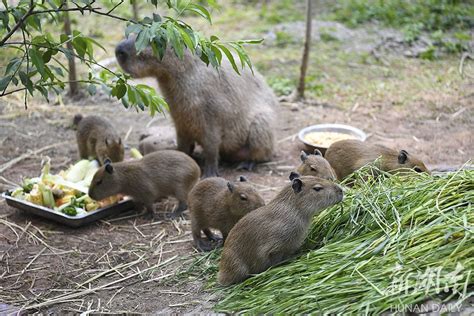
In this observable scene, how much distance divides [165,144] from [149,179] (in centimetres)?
162

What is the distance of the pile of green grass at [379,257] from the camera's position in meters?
3.44

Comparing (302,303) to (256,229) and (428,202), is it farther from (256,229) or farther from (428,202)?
(428,202)

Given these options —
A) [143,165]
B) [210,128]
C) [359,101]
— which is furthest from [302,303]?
[359,101]

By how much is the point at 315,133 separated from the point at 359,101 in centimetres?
211

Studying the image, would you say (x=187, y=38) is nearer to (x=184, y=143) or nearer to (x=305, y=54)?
(x=184, y=143)

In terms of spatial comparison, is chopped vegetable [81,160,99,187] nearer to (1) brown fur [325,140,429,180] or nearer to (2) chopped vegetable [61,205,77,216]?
(2) chopped vegetable [61,205,77,216]

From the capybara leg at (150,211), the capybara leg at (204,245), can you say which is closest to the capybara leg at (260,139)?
the capybara leg at (150,211)

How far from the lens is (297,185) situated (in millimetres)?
4320

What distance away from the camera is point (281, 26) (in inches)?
514

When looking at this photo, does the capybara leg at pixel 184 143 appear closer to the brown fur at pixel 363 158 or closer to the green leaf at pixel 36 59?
the brown fur at pixel 363 158

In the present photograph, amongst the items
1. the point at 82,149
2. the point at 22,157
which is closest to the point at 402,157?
the point at 82,149

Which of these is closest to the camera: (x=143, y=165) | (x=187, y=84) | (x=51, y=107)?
(x=143, y=165)

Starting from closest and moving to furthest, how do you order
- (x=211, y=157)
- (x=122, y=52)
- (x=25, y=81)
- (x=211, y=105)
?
1. (x=25, y=81)
2. (x=122, y=52)
3. (x=211, y=105)
4. (x=211, y=157)

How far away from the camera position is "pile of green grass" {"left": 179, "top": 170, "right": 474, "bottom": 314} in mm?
3441
